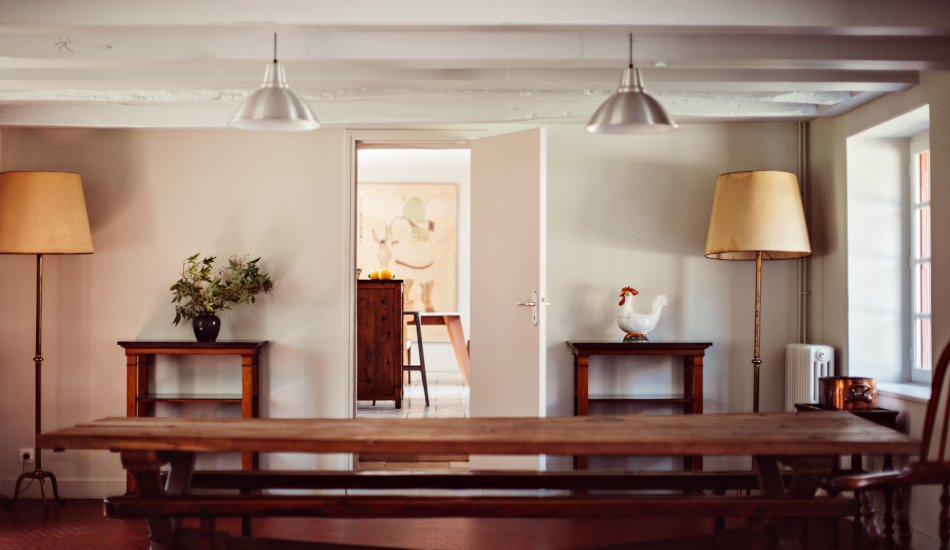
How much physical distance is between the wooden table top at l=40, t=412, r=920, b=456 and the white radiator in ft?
7.50

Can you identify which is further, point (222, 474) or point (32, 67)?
point (32, 67)

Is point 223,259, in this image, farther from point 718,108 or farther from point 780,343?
point 780,343

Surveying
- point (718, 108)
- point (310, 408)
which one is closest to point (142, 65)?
point (310, 408)

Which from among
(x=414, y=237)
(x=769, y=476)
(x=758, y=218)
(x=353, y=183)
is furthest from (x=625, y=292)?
(x=414, y=237)

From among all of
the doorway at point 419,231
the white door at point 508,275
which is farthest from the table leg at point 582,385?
the doorway at point 419,231

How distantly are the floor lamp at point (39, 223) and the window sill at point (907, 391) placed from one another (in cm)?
475

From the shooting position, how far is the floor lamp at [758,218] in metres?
5.18

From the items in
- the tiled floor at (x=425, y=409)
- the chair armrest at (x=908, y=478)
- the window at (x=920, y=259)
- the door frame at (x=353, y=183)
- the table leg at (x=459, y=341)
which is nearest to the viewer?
the chair armrest at (x=908, y=478)

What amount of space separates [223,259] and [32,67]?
178 cm

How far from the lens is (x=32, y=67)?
450cm

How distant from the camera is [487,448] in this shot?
2.77 m

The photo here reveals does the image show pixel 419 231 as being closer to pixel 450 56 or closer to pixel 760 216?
pixel 760 216

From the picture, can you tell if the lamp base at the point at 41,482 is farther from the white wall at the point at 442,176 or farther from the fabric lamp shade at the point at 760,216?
the white wall at the point at 442,176

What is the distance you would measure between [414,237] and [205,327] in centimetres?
551
